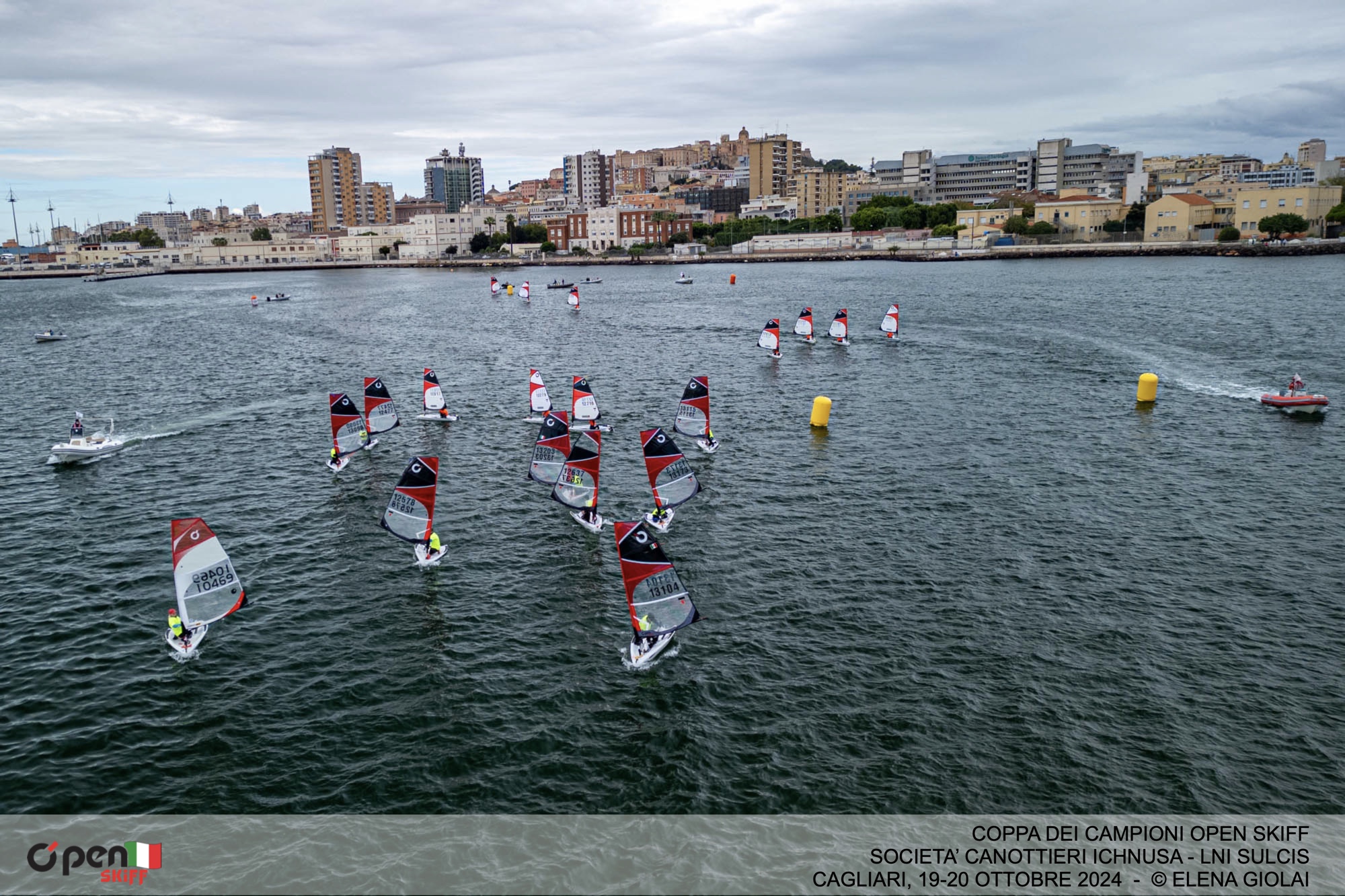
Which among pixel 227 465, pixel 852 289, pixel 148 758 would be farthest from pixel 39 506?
pixel 852 289

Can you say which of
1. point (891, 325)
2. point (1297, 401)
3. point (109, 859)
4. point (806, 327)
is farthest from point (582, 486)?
point (891, 325)

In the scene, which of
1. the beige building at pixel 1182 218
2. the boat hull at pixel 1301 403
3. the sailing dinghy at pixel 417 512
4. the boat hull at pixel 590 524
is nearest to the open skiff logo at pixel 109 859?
the sailing dinghy at pixel 417 512

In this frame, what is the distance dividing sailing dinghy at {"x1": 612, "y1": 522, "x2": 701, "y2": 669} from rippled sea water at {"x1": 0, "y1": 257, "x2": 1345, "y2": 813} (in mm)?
895

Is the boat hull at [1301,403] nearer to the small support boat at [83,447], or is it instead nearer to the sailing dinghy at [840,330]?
the sailing dinghy at [840,330]

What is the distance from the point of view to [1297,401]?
47.8 meters

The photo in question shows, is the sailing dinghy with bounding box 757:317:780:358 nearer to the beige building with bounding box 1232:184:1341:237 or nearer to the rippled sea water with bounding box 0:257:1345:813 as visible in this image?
the rippled sea water with bounding box 0:257:1345:813

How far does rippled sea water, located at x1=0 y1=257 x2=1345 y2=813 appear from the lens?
19141 millimetres

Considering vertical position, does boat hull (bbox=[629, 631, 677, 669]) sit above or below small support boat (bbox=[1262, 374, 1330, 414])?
below

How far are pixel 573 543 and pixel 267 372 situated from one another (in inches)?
1942

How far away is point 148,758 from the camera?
20.0 meters

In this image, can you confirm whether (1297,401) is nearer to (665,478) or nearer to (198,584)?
(665,478)

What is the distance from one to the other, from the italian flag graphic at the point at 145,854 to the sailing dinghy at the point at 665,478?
1854 cm

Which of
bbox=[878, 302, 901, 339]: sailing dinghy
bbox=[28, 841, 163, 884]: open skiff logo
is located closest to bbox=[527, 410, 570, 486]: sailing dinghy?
bbox=[28, 841, 163, 884]: open skiff logo

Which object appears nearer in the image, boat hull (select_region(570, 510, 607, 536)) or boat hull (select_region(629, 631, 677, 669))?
boat hull (select_region(629, 631, 677, 669))
